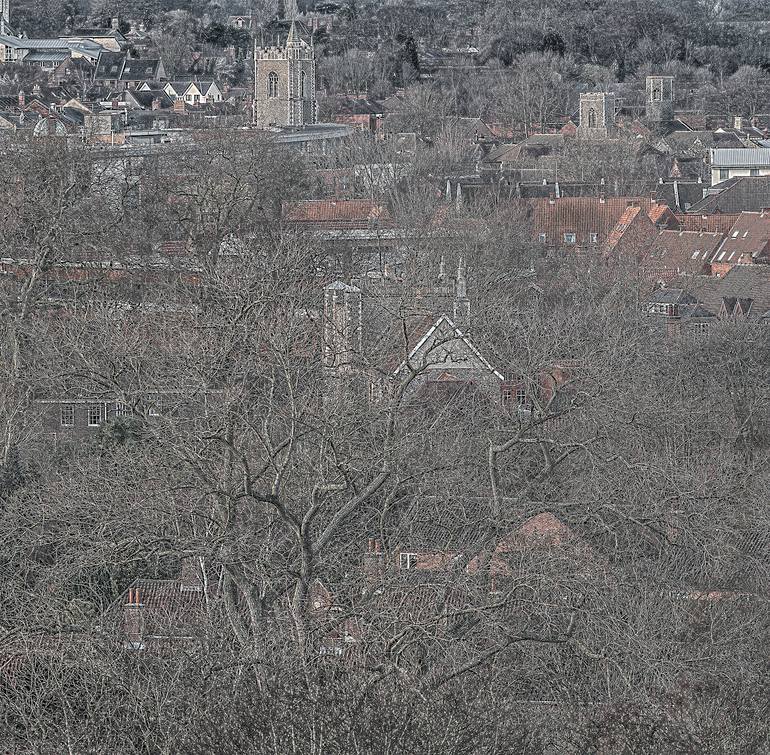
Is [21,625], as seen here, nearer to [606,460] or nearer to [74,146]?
[606,460]

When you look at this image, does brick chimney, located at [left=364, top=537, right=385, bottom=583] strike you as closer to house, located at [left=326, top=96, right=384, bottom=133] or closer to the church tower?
house, located at [left=326, top=96, right=384, bottom=133]

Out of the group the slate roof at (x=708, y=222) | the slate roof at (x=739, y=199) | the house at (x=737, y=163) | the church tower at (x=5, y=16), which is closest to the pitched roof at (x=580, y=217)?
the slate roof at (x=708, y=222)

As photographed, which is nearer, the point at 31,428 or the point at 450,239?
the point at 31,428

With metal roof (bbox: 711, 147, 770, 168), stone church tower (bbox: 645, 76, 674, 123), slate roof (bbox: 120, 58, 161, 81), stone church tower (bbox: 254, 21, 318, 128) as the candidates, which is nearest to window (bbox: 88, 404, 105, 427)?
metal roof (bbox: 711, 147, 770, 168)

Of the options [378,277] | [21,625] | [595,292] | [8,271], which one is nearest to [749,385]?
[378,277]

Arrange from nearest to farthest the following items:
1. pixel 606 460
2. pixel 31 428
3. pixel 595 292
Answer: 1. pixel 606 460
2. pixel 31 428
3. pixel 595 292

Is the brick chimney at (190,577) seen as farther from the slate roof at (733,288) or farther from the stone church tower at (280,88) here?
the stone church tower at (280,88)
